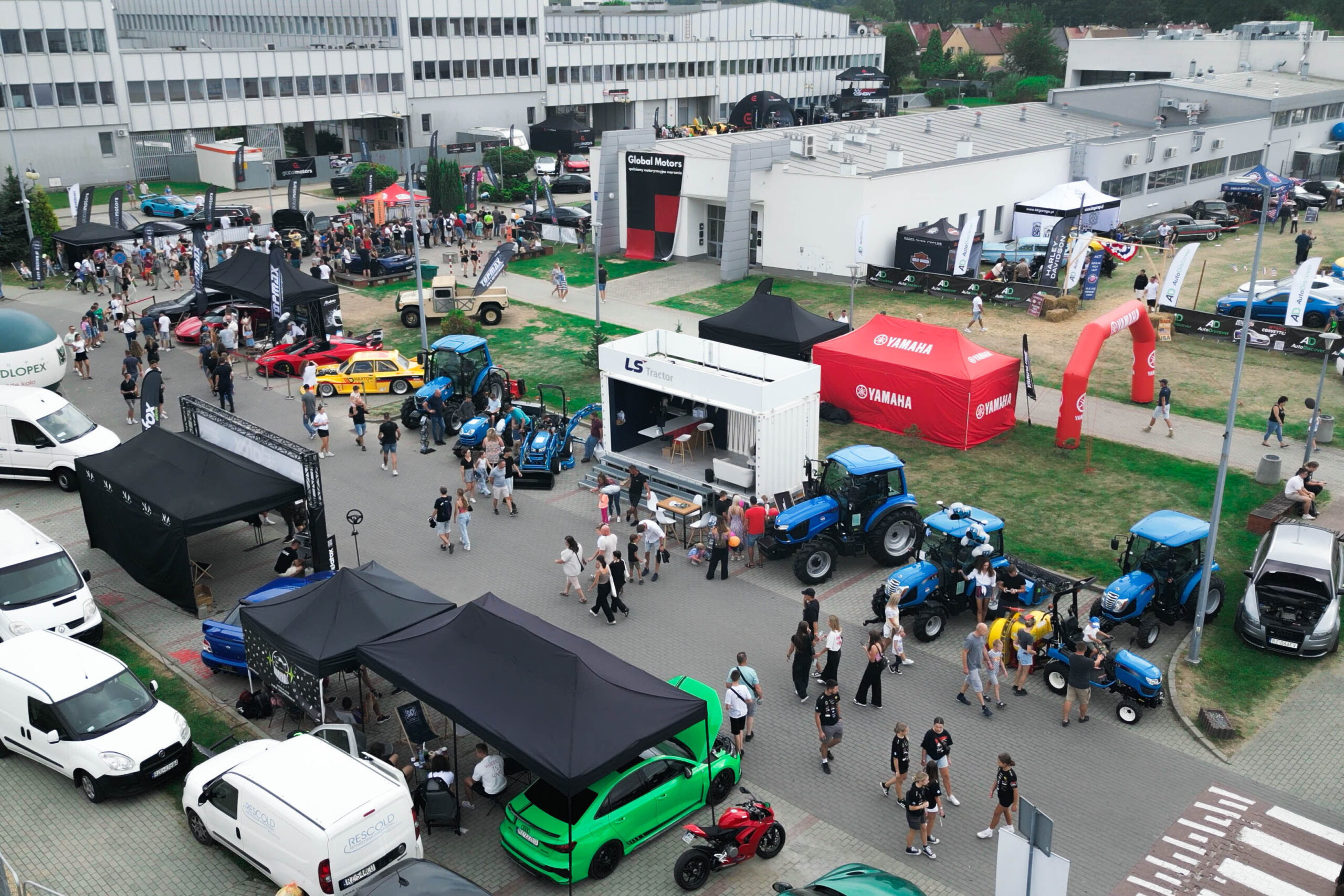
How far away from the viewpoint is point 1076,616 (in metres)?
15.7

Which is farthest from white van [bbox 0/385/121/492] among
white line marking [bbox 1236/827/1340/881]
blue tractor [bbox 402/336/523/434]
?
white line marking [bbox 1236/827/1340/881]

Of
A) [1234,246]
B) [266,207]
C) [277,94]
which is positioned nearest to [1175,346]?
[1234,246]

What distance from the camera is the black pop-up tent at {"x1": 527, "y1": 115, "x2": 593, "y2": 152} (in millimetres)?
69875

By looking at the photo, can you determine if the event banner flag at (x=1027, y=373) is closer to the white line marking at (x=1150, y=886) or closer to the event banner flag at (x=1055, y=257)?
the event banner flag at (x=1055, y=257)

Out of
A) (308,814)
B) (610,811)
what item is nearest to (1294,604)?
(610,811)

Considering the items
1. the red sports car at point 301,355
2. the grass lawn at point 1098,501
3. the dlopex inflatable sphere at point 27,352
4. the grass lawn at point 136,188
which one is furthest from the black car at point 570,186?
the grass lawn at point 1098,501

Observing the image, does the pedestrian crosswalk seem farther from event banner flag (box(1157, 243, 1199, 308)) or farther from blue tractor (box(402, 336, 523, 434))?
event banner flag (box(1157, 243, 1199, 308))

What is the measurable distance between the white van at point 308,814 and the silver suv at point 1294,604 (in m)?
12.2

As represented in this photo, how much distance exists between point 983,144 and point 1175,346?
17174 millimetres

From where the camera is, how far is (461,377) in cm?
2562

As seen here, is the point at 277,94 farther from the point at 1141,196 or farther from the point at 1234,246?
the point at 1234,246

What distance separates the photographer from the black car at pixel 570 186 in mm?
57969

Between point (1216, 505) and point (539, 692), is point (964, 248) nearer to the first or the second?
point (1216, 505)

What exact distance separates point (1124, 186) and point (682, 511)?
3688cm
